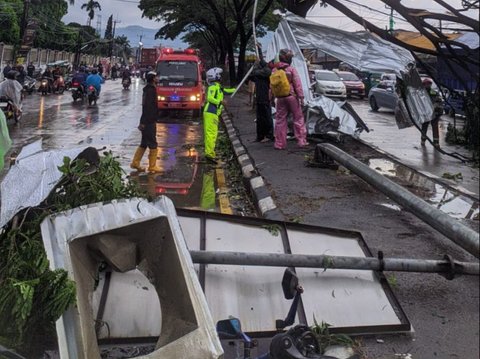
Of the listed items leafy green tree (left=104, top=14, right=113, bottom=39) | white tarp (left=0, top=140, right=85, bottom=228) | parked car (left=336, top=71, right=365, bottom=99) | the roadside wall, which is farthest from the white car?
leafy green tree (left=104, top=14, right=113, bottom=39)

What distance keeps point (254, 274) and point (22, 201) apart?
153cm

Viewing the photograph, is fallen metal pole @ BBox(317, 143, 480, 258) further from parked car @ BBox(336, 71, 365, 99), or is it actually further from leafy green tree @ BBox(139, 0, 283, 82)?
parked car @ BBox(336, 71, 365, 99)

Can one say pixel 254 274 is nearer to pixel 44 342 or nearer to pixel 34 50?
pixel 44 342

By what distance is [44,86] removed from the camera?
26344 millimetres

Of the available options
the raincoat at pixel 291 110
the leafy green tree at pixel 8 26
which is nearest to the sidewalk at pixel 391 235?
the raincoat at pixel 291 110

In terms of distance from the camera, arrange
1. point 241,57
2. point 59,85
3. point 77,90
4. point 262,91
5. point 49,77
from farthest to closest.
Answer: point 241,57 < point 59,85 < point 49,77 < point 77,90 < point 262,91

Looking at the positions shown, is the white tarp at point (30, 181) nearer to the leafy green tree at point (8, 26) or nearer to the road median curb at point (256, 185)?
the road median curb at point (256, 185)

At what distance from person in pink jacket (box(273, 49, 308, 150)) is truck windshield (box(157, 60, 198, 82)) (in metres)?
9.75

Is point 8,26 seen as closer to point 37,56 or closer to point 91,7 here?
point 37,56

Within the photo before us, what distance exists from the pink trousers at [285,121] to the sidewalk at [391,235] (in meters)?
0.21

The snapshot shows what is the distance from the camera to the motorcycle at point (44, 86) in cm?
2627

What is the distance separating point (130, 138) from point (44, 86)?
1525cm

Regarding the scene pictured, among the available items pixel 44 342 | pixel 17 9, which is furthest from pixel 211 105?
pixel 17 9

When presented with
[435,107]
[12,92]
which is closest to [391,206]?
[435,107]
